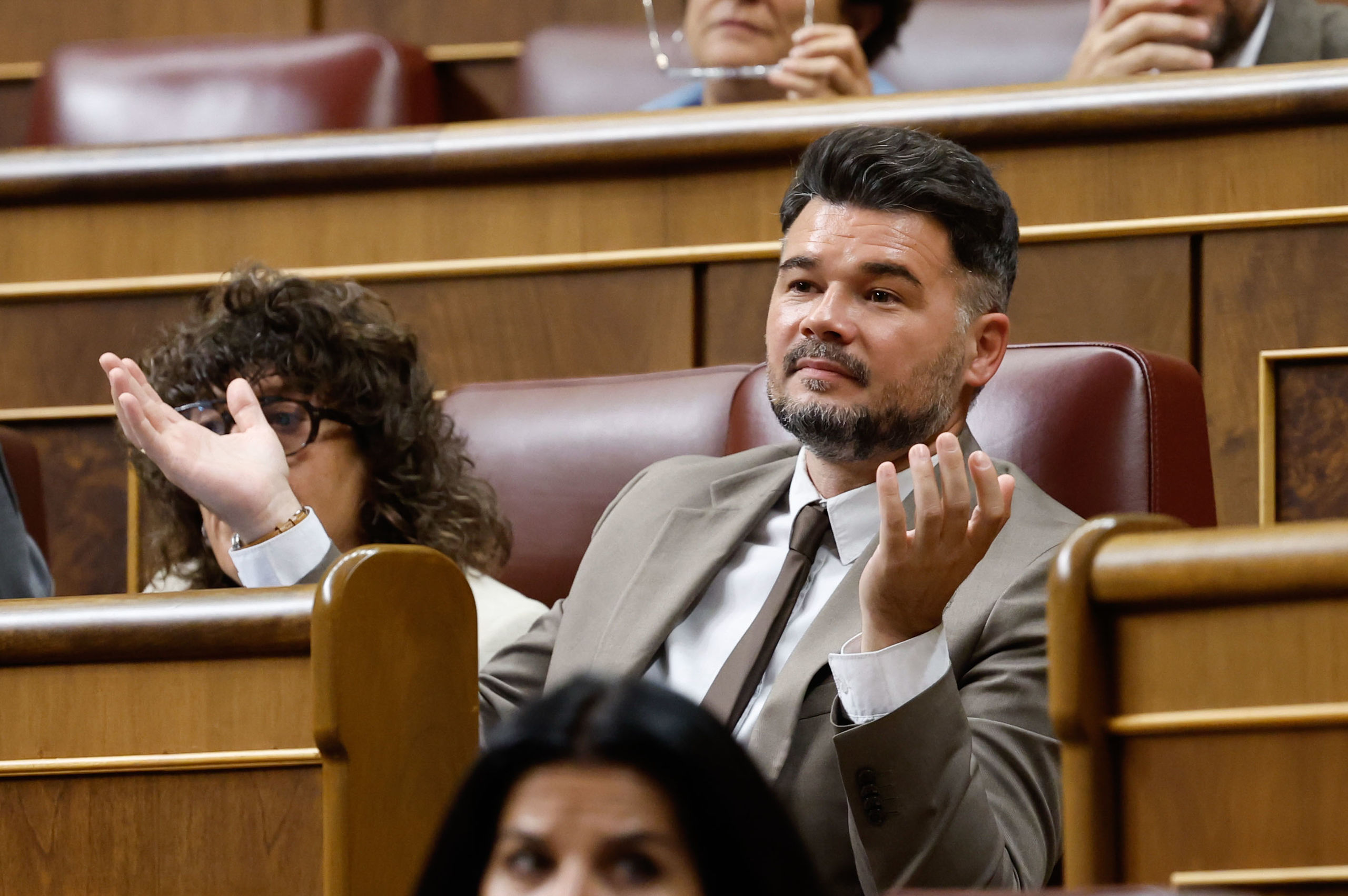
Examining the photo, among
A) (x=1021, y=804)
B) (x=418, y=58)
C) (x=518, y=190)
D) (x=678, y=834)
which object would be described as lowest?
(x=1021, y=804)

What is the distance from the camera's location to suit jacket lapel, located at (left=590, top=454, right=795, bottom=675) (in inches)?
28.0

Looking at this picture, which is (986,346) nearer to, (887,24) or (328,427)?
(328,427)

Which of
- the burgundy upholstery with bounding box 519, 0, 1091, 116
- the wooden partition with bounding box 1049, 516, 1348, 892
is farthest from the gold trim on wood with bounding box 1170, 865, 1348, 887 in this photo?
the burgundy upholstery with bounding box 519, 0, 1091, 116

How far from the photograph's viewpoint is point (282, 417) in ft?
2.76

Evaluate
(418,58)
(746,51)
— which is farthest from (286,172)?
(418,58)

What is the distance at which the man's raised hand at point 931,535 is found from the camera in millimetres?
536

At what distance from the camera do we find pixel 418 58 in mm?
1508

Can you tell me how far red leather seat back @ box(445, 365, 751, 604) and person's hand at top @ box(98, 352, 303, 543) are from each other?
0.57ft

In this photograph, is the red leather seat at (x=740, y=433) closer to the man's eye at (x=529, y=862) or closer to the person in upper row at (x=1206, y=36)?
the person in upper row at (x=1206, y=36)

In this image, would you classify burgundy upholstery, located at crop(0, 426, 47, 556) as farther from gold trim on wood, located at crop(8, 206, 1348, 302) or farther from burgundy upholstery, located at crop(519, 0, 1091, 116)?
burgundy upholstery, located at crop(519, 0, 1091, 116)

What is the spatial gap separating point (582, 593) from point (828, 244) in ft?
0.63

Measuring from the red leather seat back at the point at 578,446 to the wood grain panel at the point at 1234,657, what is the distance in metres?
0.46

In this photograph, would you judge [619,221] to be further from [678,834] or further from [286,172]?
[678,834]

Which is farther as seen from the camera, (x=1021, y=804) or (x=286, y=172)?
(x=286, y=172)
